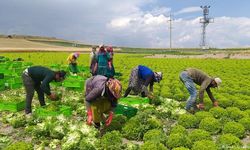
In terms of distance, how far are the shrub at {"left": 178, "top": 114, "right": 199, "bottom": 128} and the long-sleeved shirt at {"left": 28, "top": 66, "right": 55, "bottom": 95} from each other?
10.8ft

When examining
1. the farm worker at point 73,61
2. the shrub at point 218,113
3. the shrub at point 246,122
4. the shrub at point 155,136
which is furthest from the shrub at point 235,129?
the farm worker at point 73,61

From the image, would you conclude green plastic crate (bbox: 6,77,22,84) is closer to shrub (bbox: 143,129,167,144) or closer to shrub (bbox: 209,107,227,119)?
shrub (bbox: 209,107,227,119)

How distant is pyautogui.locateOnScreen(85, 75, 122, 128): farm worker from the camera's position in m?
6.72

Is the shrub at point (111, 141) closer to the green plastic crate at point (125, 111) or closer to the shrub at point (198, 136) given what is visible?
the shrub at point (198, 136)

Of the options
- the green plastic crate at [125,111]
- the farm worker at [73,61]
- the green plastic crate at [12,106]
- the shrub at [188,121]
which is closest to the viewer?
the shrub at [188,121]

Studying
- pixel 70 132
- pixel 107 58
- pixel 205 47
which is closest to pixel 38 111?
pixel 70 132

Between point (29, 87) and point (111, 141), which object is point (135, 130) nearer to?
point (111, 141)

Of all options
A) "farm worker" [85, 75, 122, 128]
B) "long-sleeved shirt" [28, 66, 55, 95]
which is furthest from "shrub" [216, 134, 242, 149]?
"long-sleeved shirt" [28, 66, 55, 95]

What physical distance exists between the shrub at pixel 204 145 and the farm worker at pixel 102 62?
19.0 ft

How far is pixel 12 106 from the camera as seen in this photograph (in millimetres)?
10164

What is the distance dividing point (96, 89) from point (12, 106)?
424 cm

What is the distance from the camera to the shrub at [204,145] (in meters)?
6.48

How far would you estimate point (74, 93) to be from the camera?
13086 mm

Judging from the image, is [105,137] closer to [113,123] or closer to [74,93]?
[113,123]
